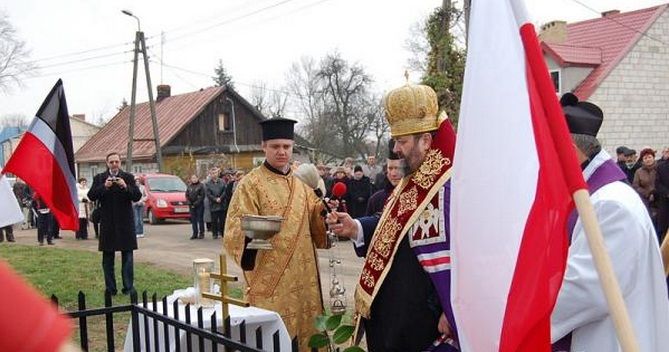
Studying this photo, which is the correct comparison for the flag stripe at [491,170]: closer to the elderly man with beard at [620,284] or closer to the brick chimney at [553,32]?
the elderly man with beard at [620,284]

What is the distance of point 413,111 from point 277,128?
5.20ft

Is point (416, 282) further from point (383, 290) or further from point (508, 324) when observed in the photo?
point (508, 324)

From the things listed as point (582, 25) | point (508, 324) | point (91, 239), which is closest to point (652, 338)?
point (508, 324)

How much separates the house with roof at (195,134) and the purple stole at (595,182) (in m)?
36.0

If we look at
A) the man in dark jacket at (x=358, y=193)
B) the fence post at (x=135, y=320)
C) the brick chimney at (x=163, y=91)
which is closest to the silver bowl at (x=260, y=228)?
the fence post at (x=135, y=320)

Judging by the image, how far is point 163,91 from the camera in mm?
46219

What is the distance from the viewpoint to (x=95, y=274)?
11.7 meters

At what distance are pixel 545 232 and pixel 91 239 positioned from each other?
18405 millimetres

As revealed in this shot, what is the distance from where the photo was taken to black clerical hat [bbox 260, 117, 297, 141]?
4961mm

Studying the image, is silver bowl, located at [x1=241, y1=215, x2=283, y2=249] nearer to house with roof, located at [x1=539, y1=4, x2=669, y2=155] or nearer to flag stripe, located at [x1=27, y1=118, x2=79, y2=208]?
flag stripe, located at [x1=27, y1=118, x2=79, y2=208]

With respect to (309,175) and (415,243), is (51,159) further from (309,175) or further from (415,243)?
(415,243)

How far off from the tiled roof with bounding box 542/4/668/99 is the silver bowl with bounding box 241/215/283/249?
78.1 feet

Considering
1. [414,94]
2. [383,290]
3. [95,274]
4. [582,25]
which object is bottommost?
[95,274]

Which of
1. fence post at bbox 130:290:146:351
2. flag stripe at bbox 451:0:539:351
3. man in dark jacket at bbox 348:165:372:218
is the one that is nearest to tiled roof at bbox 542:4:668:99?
man in dark jacket at bbox 348:165:372:218
